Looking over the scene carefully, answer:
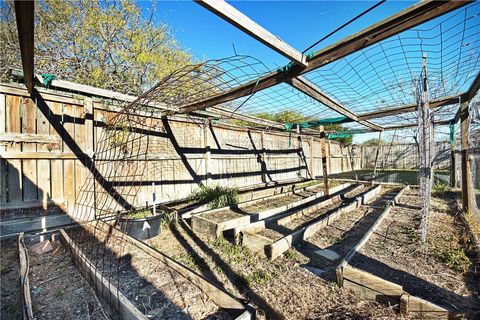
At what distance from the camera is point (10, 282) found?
2.09 metres

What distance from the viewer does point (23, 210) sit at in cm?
297

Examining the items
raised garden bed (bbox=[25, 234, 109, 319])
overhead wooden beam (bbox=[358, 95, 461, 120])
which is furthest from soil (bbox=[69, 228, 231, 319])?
overhead wooden beam (bbox=[358, 95, 461, 120])

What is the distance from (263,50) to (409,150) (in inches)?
674

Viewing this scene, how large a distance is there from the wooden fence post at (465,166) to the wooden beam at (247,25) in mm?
4407

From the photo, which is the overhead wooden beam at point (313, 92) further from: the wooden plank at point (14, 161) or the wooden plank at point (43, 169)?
the wooden plank at point (14, 161)

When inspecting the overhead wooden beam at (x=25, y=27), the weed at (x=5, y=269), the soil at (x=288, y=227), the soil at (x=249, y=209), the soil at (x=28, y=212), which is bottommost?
the soil at (x=288, y=227)

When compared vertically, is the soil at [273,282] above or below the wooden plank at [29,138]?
below

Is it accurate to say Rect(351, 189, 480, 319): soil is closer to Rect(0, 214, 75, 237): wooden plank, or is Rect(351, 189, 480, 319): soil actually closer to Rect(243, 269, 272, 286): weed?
Rect(243, 269, 272, 286): weed

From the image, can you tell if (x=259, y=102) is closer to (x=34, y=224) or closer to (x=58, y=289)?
(x=58, y=289)

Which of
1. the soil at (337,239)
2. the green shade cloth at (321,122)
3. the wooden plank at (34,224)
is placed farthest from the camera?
the green shade cloth at (321,122)

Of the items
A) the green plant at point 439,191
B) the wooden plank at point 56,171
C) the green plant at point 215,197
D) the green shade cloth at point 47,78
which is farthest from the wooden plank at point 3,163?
the green plant at point 439,191

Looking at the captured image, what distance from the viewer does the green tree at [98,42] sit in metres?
5.47

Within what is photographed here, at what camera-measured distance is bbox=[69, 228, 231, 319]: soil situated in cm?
171

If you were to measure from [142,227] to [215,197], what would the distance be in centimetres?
199
